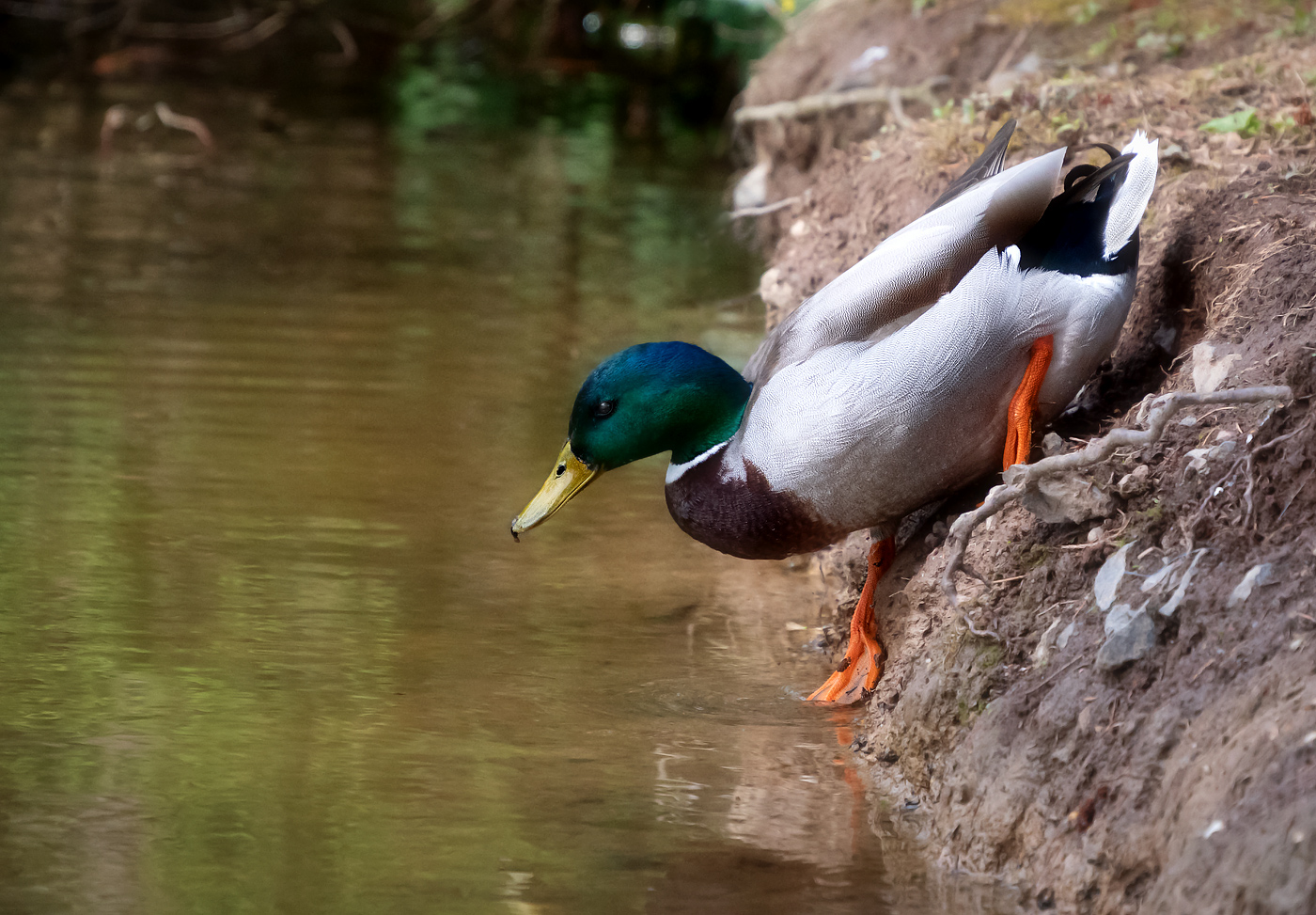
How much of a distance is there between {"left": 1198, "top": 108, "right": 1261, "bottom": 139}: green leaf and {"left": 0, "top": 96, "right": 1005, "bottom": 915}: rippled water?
1.85 metres

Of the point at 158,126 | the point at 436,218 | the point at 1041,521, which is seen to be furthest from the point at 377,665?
the point at 158,126

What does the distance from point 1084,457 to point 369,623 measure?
6.78ft

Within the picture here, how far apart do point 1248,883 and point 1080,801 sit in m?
0.49

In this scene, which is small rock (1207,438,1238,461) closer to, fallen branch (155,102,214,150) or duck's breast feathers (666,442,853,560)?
duck's breast feathers (666,442,853,560)

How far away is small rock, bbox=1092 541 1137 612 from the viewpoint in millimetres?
2951

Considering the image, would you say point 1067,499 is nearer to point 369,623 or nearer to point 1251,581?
point 1251,581

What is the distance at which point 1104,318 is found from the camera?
134 inches

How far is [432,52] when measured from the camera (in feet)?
65.2

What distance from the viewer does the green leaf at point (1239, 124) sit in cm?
448

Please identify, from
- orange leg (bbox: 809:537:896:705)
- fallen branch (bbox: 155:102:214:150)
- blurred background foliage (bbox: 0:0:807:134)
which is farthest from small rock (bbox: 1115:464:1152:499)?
blurred background foliage (bbox: 0:0:807:134)

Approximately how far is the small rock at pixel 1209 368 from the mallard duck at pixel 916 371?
213 mm

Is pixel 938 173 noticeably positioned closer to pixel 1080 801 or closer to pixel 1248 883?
pixel 1080 801

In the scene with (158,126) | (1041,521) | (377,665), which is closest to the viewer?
(1041,521)

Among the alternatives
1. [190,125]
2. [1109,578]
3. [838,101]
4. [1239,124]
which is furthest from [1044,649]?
[190,125]
